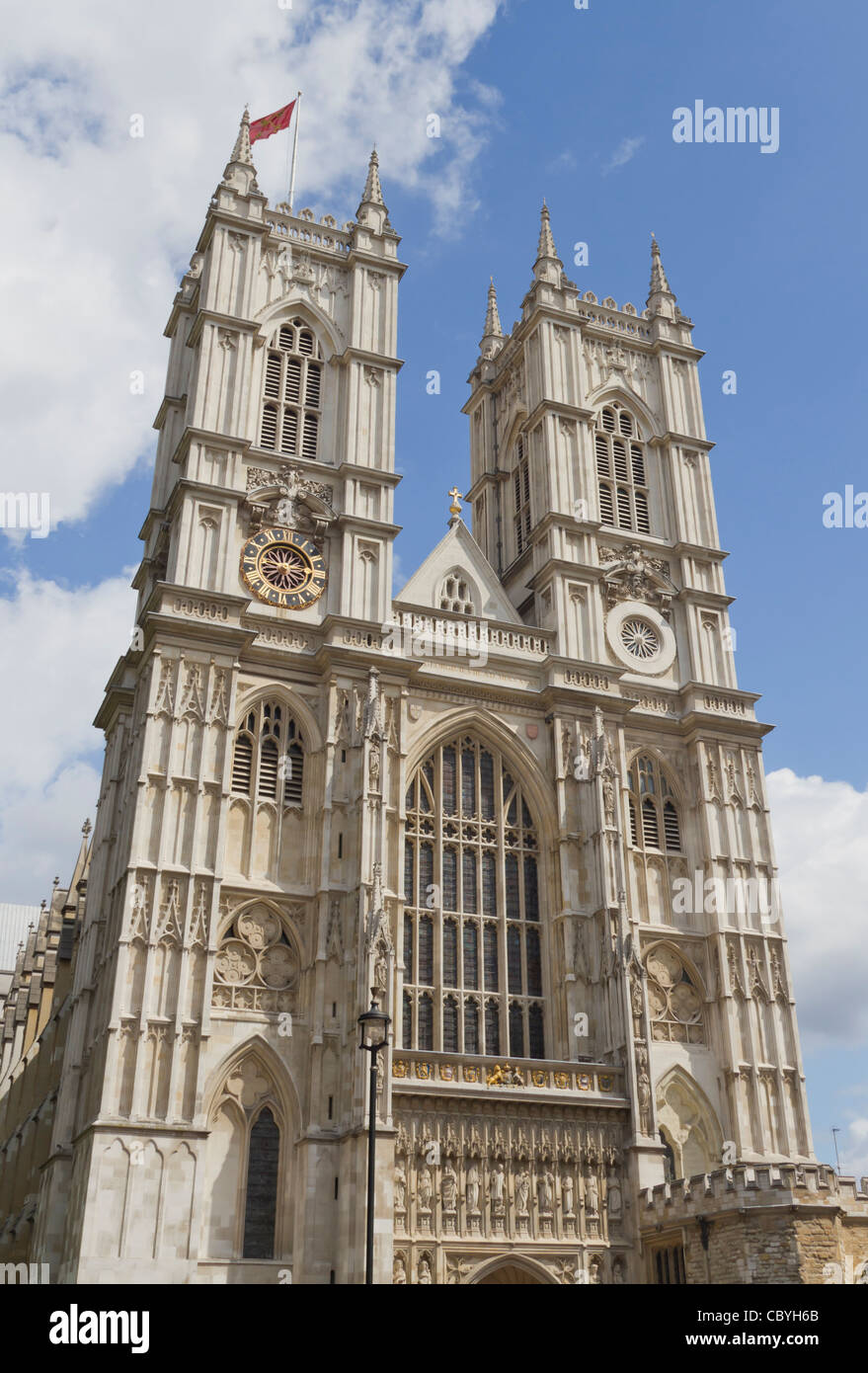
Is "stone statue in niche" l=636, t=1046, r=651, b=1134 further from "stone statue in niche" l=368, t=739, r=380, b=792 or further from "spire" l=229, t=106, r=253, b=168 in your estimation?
"spire" l=229, t=106, r=253, b=168

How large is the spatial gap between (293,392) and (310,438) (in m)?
1.66

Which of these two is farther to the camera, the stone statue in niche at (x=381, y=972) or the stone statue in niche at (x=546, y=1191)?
the stone statue in niche at (x=381, y=972)

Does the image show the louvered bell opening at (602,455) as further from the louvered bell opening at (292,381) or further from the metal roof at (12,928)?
the metal roof at (12,928)

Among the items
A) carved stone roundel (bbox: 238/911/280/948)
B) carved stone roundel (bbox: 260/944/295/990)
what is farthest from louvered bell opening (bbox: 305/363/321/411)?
carved stone roundel (bbox: 260/944/295/990)

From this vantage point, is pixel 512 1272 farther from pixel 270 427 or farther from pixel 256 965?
pixel 270 427

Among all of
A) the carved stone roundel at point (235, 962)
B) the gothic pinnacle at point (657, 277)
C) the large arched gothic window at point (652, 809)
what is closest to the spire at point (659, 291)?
the gothic pinnacle at point (657, 277)

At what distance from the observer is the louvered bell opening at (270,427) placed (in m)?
36.1

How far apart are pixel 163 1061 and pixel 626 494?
76.7 feet

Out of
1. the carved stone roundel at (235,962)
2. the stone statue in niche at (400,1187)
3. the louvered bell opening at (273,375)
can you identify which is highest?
the louvered bell opening at (273,375)

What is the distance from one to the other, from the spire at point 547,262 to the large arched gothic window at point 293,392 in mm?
9278

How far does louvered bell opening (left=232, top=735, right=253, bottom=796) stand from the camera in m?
30.9

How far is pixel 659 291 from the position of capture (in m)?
44.8

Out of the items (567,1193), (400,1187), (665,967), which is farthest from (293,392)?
(567,1193)
